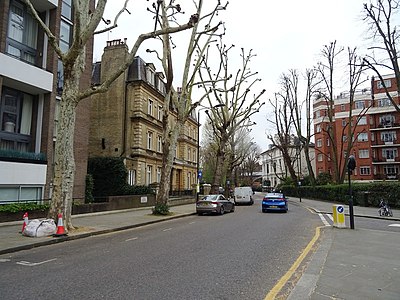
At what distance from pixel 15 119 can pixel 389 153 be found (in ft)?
208

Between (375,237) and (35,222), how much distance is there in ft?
37.7

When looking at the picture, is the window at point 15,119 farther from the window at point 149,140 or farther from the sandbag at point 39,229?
the window at point 149,140

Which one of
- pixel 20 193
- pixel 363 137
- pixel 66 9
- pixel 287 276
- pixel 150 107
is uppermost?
pixel 66 9

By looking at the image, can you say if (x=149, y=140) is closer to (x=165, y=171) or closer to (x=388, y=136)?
(x=165, y=171)

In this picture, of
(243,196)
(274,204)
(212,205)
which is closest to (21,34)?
(212,205)

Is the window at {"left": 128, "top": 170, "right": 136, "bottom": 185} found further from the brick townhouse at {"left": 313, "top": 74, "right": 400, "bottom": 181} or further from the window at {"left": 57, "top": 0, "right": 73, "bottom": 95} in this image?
the brick townhouse at {"left": 313, "top": 74, "right": 400, "bottom": 181}

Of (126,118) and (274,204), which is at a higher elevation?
(126,118)

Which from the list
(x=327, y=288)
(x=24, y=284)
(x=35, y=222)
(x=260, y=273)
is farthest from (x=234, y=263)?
(x=35, y=222)

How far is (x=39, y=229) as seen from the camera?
11188 millimetres

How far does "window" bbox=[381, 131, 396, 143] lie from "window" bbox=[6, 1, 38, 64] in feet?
204

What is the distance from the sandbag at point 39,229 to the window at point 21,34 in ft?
35.2

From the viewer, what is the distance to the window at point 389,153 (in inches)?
2442

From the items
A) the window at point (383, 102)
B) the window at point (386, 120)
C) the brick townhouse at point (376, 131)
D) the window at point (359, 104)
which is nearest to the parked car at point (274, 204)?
the brick townhouse at point (376, 131)

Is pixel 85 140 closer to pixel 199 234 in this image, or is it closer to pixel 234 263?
pixel 199 234
